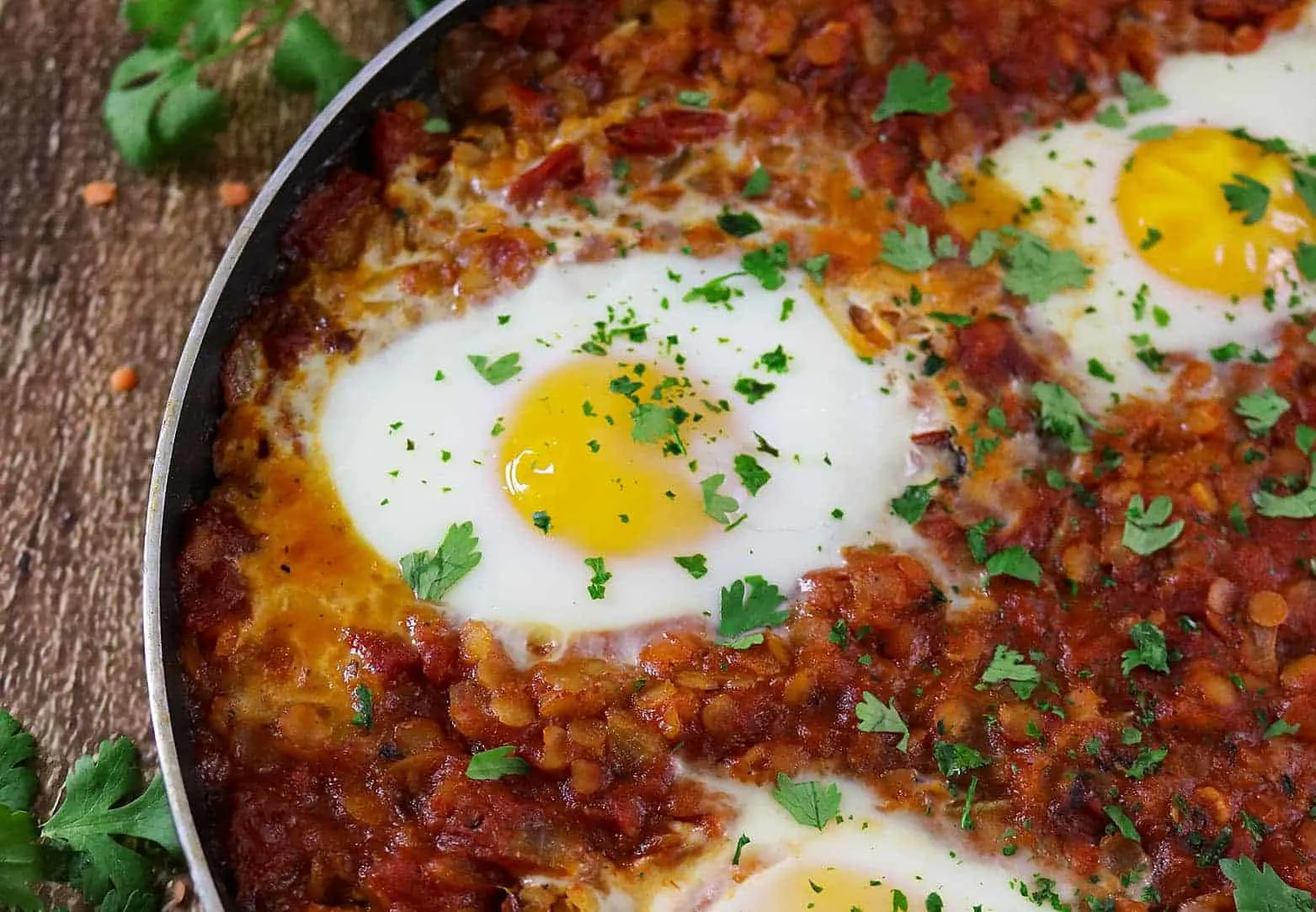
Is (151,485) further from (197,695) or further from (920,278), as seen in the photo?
(920,278)

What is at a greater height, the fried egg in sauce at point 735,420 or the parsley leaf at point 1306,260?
the fried egg in sauce at point 735,420

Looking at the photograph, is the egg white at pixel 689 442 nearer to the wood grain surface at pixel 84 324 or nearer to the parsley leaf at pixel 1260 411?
the wood grain surface at pixel 84 324

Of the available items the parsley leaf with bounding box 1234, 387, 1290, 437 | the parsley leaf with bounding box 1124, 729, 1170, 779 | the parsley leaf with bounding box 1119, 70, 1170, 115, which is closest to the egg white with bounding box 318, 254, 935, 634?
the parsley leaf with bounding box 1124, 729, 1170, 779

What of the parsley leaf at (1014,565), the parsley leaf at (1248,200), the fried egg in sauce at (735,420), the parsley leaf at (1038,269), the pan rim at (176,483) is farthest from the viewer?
the parsley leaf at (1248,200)

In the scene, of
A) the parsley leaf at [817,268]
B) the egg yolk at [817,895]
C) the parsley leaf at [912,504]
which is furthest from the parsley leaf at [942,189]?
the egg yolk at [817,895]

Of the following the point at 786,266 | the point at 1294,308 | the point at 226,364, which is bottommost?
the point at 1294,308

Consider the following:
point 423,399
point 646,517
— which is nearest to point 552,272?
point 423,399
